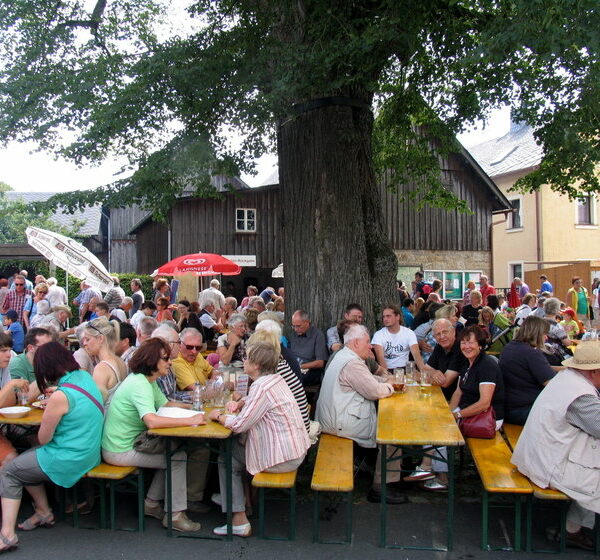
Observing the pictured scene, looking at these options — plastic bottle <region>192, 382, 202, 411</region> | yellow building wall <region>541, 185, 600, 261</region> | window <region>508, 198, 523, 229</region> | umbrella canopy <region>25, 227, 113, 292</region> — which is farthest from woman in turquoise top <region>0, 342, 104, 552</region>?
window <region>508, 198, 523, 229</region>

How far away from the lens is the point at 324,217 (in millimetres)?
7695

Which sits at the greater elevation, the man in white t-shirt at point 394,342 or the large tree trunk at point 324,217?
the large tree trunk at point 324,217

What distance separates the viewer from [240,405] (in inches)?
200

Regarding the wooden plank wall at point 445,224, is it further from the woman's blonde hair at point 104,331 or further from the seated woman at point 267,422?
the seated woman at point 267,422

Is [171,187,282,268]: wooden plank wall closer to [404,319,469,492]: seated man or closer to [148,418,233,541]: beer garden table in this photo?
[404,319,469,492]: seated man

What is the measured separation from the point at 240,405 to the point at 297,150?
3951 millimetres

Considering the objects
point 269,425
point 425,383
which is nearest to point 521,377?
point 425,383

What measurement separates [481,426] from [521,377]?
0.68 meters

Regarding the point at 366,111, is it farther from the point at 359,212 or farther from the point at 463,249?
the point at 463,249

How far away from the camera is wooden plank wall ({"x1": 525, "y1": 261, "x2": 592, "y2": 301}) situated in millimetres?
23141

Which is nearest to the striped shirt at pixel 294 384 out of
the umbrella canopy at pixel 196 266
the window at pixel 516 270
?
the umbrella canopy at pixel 196 266

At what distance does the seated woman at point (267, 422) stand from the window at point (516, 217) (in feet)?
93.1

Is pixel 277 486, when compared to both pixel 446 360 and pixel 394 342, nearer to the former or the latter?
pixel 446 360

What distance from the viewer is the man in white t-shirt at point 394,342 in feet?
24.8
